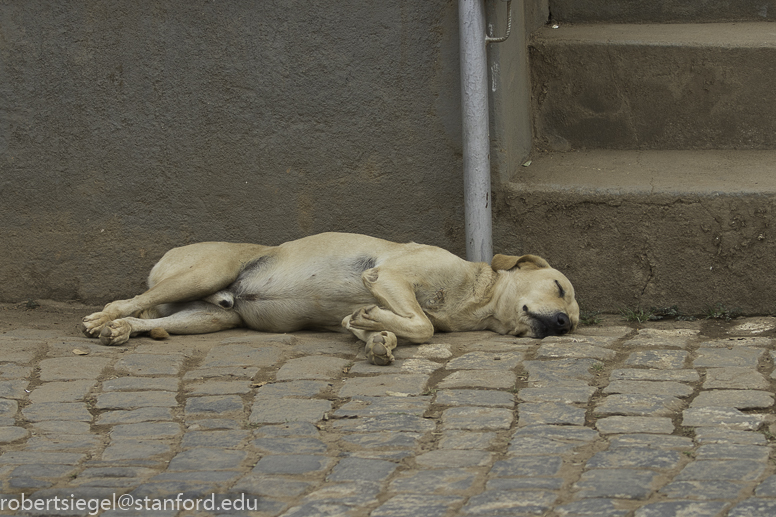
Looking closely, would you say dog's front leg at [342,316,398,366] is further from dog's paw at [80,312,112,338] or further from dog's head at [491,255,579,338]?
dog's paw at [80,312,112,338]

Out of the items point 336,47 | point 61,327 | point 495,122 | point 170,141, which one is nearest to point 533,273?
point 495,122

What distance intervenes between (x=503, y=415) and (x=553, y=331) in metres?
1.52

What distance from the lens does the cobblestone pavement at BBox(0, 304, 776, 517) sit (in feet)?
11.2

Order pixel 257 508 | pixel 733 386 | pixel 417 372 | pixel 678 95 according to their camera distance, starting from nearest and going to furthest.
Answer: pixel 257 508 → pixel 733 386 → pixel 417 372 → pixel 678 95

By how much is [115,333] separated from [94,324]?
0.26m

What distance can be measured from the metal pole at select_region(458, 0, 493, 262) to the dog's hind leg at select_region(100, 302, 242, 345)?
169 cm

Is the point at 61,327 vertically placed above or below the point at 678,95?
below

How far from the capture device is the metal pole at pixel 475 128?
19.7 ft

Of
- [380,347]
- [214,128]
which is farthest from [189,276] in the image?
[380,347]

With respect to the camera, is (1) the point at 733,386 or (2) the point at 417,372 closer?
(1) the point at 733,386

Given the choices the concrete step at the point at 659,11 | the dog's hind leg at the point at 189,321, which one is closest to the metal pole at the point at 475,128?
the dog's hind leg at the point at 189,321

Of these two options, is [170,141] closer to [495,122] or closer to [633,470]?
[495,122]

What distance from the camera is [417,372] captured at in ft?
16.2

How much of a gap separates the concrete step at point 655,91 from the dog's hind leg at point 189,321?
2.73m
